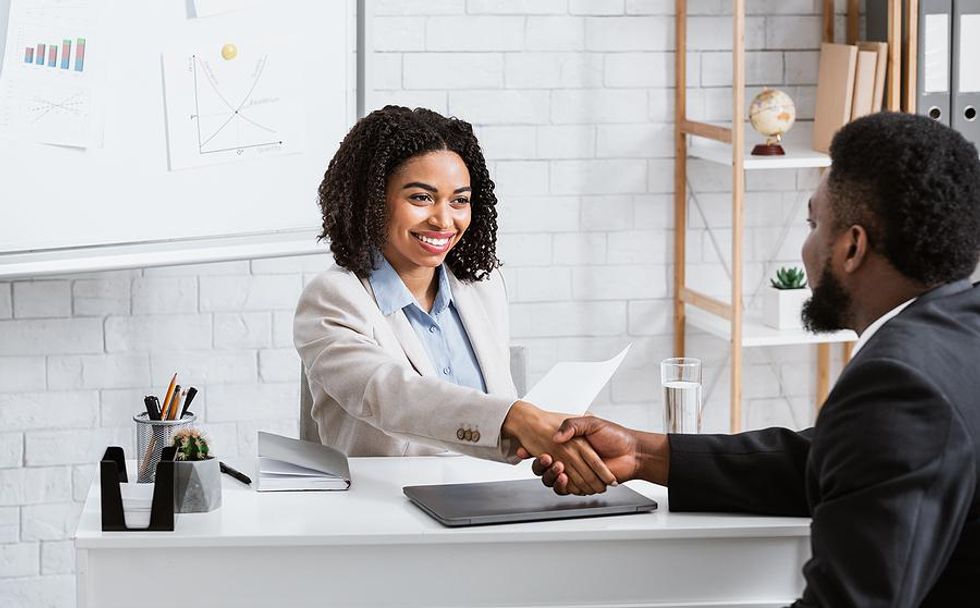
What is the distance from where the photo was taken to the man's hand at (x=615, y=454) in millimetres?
1825

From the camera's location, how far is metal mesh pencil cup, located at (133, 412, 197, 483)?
6.28 feet

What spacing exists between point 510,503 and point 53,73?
5.11 feet

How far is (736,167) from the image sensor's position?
3.16 meters

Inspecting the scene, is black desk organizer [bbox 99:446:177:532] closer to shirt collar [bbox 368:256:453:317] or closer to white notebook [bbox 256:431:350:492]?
white notebook [bbox 256:431:350:492]

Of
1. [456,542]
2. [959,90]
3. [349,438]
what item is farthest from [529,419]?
[959,90]

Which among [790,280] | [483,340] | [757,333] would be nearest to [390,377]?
[483,340]

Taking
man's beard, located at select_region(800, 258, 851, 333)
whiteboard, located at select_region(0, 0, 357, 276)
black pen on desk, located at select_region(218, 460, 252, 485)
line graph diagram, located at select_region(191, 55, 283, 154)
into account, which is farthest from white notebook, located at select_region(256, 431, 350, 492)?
line graph diagram, located at select_region(191, 55, 283, 154)

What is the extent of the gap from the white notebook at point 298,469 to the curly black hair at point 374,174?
41 centimetres

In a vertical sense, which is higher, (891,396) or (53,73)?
(53,73)

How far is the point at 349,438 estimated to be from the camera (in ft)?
7.25

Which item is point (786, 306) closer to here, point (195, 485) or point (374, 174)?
point (374, 174)

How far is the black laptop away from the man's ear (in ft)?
1.46

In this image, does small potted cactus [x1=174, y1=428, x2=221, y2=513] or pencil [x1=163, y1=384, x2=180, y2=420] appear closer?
small potted cactus [x1=174, y1=428, x2=221, y2=513]

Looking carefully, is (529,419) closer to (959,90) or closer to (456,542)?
(456,542)
